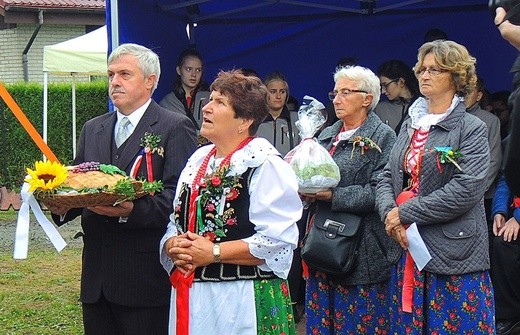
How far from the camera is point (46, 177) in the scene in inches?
138

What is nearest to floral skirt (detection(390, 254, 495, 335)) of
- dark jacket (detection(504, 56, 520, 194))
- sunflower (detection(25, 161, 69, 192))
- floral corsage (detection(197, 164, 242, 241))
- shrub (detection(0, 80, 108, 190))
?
floral corsage (detection(197, 164, 242, 241))

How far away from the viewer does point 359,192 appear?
473 cm

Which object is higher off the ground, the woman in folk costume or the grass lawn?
the woman in folk costume

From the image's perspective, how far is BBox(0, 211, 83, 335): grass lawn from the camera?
6.88 meters

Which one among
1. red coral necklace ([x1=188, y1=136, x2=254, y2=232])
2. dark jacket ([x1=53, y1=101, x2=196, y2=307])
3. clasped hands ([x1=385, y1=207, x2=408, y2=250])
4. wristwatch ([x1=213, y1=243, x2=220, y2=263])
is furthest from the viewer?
clasped hands ([x1=385, y1=207, x2=408, y2=250])

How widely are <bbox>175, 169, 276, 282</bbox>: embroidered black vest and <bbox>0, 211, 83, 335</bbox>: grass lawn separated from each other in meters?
3.32

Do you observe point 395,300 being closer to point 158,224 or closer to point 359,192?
point 359,192

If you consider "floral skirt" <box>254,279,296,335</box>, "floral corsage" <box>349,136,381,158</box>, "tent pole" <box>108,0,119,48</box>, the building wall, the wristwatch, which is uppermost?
the building wall

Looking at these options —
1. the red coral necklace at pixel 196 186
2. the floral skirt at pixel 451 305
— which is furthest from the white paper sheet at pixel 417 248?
the red coral necklace at pixel 196 186

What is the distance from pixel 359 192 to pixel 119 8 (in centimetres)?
323

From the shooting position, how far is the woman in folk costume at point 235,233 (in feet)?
11.7

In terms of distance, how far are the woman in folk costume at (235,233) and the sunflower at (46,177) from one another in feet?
1.81

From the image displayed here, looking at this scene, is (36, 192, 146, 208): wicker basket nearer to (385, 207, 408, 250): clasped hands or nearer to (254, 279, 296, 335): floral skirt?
(254, 279, 296, 335): floral skirt

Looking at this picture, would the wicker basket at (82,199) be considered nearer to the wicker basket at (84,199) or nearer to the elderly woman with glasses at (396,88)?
the wicker basket at (84,199)
